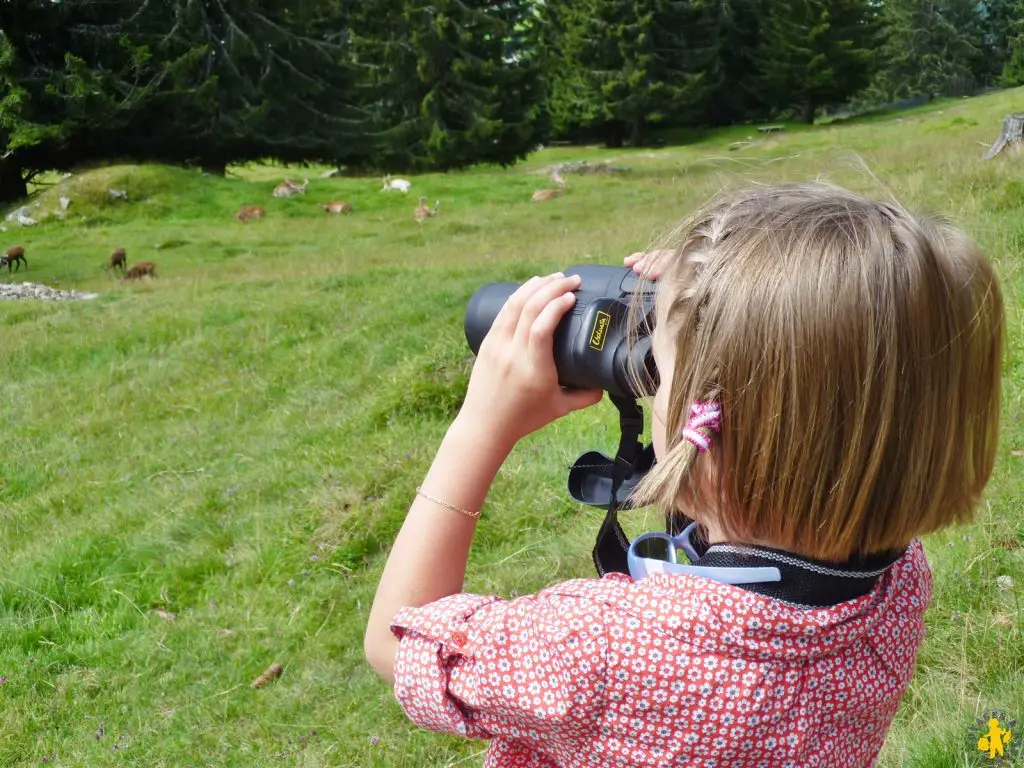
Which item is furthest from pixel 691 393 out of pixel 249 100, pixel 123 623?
pixel 249 100

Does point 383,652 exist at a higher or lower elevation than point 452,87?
lower

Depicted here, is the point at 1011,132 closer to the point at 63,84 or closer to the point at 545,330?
the point at 545,330

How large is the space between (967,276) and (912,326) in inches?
4.9

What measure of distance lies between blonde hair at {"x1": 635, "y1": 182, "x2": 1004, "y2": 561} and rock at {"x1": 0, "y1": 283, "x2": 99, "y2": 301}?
12691 mm

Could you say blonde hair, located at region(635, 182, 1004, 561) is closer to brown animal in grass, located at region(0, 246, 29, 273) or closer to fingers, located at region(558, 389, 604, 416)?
fingers, located at region(558, 389, 604, 416)

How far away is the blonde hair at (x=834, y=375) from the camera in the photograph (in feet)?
3.52

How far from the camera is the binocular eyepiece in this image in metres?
1.28

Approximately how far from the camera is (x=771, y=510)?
112cm

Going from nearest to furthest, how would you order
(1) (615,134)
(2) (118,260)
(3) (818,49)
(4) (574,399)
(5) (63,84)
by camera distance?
(4) (574,399), (2) (118,260), (5) (63,84), (3) (818,49), (1) (615,134)

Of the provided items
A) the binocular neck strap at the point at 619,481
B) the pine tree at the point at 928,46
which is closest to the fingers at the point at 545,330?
the binocular neck strap at the point at 619,481

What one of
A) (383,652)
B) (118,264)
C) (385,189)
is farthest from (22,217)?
(383,652)

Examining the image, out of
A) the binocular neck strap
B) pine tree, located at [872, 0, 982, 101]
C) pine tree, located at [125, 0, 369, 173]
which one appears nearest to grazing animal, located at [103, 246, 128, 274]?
pine tree, located at [125, 0, 369, 173]

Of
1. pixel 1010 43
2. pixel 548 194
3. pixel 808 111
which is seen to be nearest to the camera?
pixel 548 194

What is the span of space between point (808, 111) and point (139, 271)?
111ft
